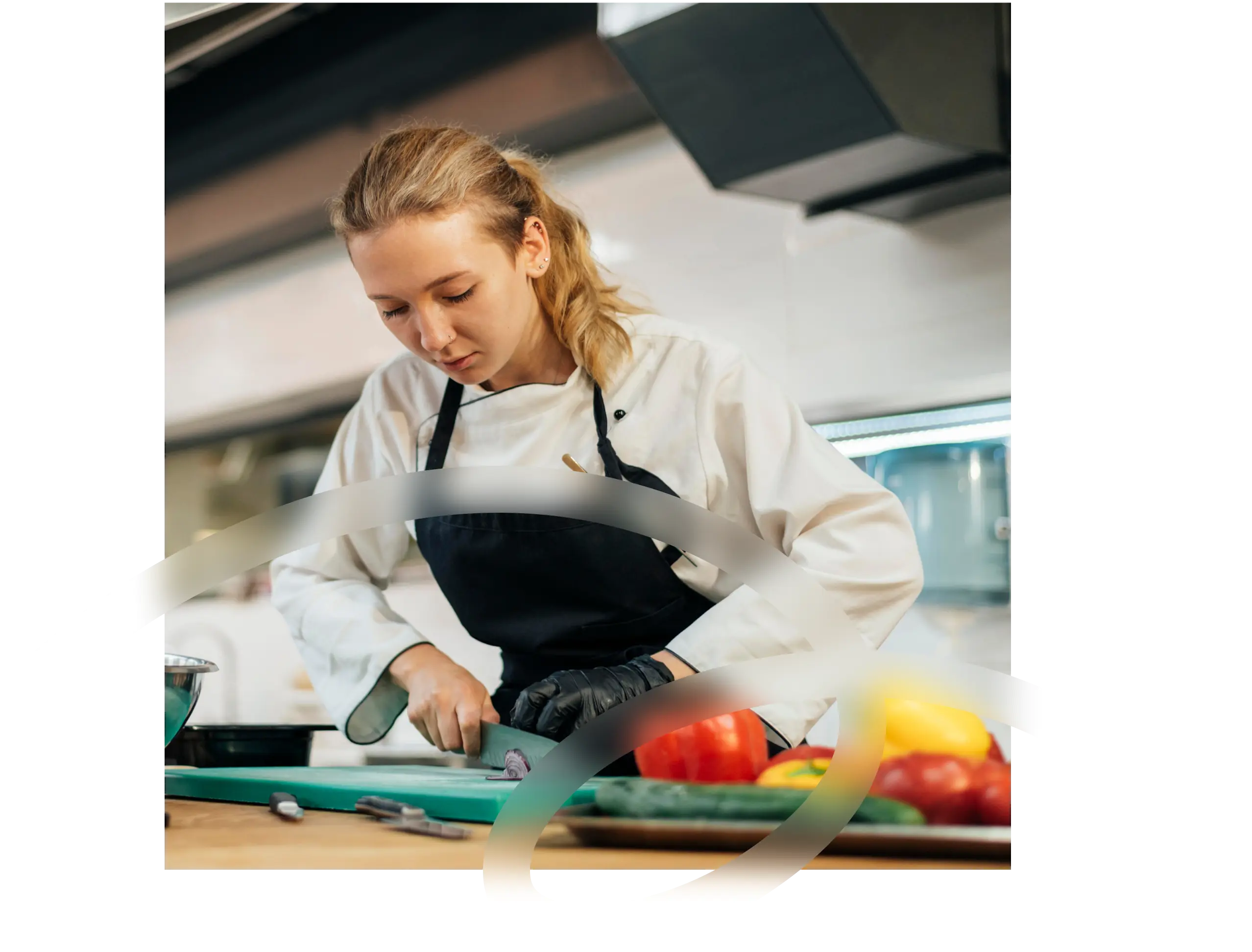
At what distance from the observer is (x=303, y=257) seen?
65.8 inches

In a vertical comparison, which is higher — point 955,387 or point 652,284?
point 652,284

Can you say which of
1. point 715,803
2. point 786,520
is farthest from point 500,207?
point 715,803

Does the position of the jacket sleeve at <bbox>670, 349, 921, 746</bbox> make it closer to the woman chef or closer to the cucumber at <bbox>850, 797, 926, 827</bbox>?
the woman chef

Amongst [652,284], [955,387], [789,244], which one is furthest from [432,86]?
[955,387]

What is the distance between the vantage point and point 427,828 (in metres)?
1.30

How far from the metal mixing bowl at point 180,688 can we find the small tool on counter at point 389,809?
0.72ft

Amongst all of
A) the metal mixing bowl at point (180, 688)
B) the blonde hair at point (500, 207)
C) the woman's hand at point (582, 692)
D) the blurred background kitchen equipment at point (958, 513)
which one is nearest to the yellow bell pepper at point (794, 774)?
the woman's hand at point (582, 692)

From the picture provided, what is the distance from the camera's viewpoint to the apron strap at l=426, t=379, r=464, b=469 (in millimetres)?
1608

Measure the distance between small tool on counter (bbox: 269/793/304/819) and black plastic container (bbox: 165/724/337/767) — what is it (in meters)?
0.15

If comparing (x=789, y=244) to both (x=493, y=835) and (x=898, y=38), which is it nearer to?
(x=898, y=38)

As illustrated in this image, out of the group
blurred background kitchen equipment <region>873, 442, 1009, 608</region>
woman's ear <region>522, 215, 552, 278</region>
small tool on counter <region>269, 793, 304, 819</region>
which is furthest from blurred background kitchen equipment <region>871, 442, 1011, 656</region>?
small tool on counter <region>269, 793, 304, 819</region>

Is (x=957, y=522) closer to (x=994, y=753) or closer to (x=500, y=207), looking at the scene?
(x=994, y=753)

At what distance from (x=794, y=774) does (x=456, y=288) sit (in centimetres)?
66

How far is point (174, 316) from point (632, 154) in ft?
2.01
